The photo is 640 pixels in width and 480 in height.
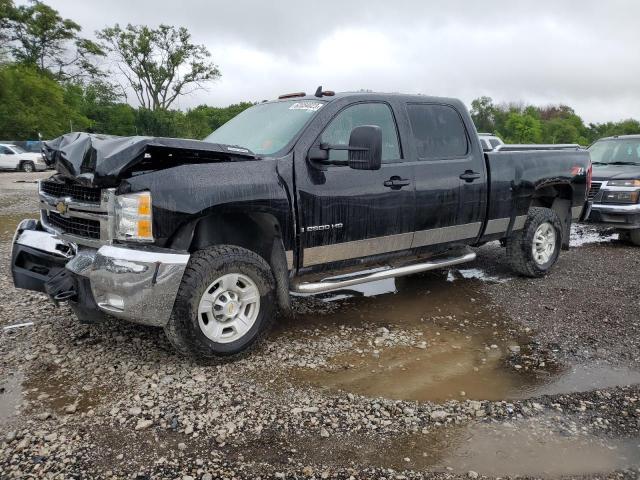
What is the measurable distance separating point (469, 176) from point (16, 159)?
2723cm

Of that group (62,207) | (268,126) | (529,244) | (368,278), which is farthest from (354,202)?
(529,244)

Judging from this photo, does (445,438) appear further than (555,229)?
No

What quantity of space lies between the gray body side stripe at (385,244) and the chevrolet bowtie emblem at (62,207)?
176cm

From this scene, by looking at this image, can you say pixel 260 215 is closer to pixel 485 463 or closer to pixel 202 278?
pixel 202 278

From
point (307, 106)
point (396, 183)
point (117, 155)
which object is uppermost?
point (307, 106)

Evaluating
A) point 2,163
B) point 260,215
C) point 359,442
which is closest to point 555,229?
point 260,215

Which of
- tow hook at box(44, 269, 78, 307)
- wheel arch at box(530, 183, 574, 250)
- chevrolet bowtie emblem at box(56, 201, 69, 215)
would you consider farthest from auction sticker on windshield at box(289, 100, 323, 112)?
wheel arch at box(530, 183, 574, 250)

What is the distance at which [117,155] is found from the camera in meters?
3.30

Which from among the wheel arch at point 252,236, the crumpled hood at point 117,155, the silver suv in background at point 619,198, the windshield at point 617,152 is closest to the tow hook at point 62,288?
the crumpled hood at point 117,155

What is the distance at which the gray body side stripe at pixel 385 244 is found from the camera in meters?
4.16

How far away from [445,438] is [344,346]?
4.43 feet

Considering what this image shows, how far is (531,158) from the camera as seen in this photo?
572 cm

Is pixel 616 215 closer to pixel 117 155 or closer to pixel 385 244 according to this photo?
pixel 385 244

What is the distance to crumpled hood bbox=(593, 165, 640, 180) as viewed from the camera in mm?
8203
